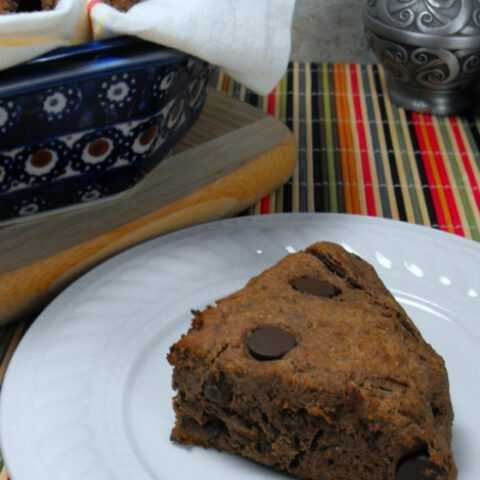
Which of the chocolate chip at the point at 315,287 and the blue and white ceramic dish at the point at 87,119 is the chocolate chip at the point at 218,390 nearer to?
the chocolate chip at the point at 315,287

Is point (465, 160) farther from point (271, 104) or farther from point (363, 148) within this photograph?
point (271, 104)

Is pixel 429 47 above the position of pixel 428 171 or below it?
above

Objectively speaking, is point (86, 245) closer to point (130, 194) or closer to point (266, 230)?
Result: point (130, 194)

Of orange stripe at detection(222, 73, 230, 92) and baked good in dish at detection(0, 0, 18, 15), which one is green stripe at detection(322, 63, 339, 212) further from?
baked good in dish at detection(0, 0, 18, 15)

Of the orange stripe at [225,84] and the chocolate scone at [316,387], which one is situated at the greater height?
the chocolate scone at [316,387]

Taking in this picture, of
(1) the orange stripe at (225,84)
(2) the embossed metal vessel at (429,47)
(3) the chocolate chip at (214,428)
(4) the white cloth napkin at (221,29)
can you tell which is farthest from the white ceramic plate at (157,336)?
(1) the orange stripe at (225,84)

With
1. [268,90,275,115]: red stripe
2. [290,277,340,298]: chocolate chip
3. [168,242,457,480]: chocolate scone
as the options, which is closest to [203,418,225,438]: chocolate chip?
[168,242,457,480]: chocolate scone

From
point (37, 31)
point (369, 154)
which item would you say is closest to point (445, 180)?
point (369, 154)
